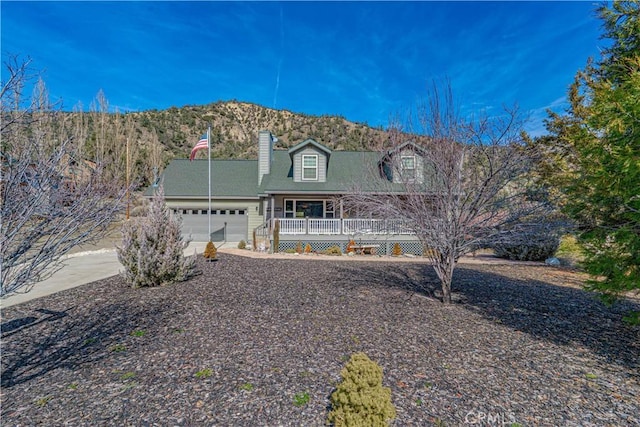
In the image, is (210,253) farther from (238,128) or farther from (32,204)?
(238,128)

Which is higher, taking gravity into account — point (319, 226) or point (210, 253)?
point (319, 226)

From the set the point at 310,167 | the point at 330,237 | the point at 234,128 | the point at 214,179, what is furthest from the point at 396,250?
the point at 234,128

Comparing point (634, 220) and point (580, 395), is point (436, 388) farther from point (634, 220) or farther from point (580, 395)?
point (634, 220)

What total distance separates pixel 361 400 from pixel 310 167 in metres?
15.7

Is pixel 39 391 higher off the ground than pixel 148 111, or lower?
lower

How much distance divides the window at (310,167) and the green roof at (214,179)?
3529 millimetres

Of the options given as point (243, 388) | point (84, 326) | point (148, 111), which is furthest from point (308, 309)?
point (148, 111)

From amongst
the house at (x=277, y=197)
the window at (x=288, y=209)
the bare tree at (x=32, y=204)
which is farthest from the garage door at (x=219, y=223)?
the bare tree at (x=32, y=204)

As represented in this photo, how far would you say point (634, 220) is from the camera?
405cm

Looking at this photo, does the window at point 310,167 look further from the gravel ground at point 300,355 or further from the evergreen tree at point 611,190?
the evergreen tree at point 611,190

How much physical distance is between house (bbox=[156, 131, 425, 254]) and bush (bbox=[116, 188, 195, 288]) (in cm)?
766

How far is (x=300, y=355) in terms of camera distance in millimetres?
3846

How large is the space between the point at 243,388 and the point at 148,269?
5.10 metres

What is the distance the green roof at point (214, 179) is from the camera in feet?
62.3
